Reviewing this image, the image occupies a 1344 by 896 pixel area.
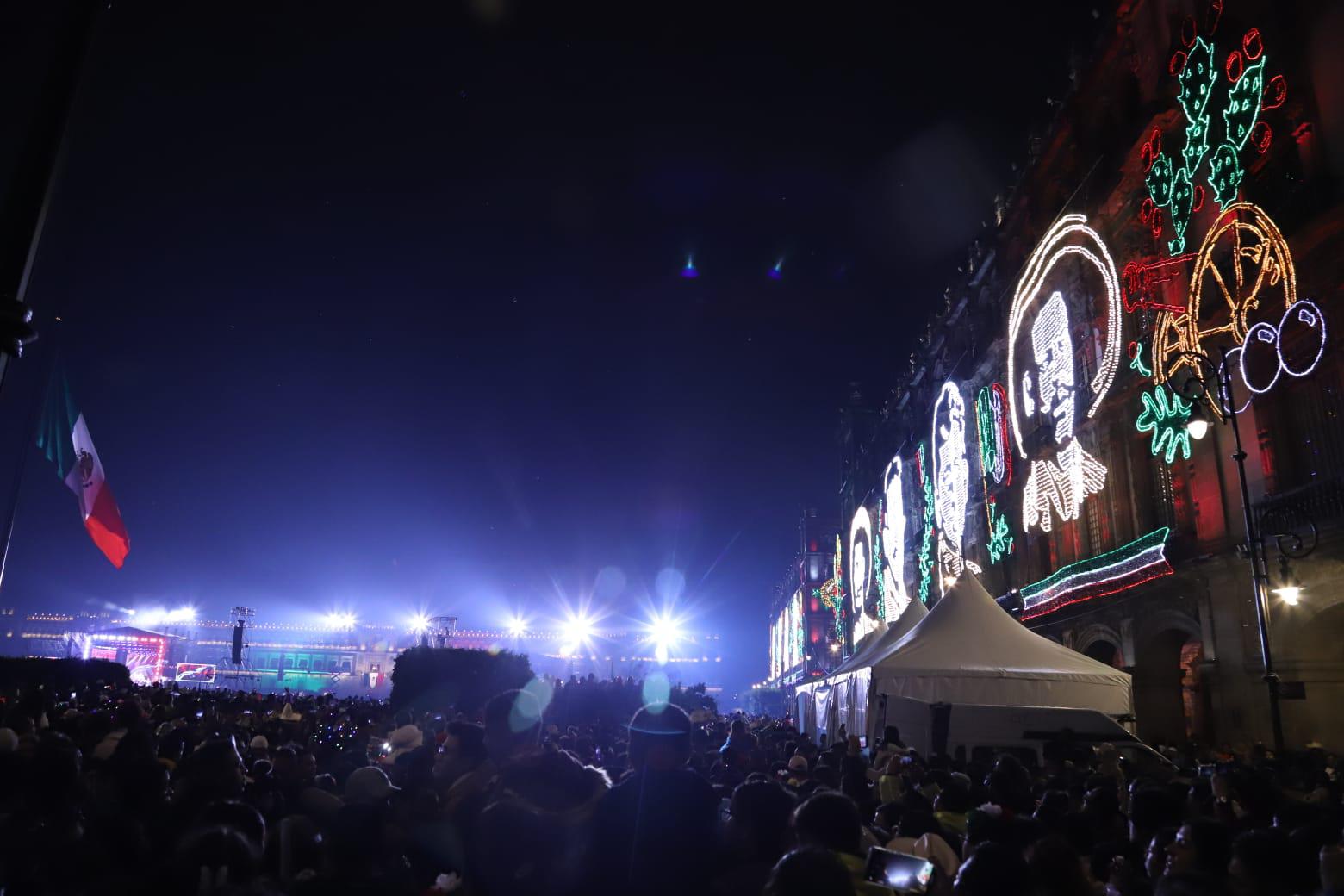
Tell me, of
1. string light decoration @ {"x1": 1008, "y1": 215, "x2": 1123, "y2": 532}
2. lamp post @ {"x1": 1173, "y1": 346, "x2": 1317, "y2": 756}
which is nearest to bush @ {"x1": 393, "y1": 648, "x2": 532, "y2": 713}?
string light decoration @ {"x1": 1008, "y1": 215, "x2": 1123, "y2": 532}

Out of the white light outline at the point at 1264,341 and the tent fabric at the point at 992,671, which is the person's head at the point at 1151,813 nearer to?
the tent fabric at the point at 992,671

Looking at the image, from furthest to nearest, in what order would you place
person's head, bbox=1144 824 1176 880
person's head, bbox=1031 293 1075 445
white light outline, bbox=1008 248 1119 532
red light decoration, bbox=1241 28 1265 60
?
1. person's head, bbox=1031 293 1075 445
2. white light outline, bbox=1008 248 1119 532
3. red light decoration, bbox=1241 28 1265 60
4. person's head, bbox=1144 824 1176 880

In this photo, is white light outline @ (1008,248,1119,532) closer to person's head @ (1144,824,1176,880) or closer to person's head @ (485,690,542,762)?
person's head @ (1144,824,1176,880)

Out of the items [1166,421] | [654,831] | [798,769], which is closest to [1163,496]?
[1166,421]

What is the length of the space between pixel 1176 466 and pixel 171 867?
23.0 metres

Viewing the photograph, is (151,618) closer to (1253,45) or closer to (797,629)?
(797,629)

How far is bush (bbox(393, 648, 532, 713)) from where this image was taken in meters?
38.2

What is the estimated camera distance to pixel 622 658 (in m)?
125

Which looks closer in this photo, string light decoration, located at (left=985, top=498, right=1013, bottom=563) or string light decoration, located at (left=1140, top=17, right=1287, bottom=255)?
string light decoration, located at (left=1140, top=17, right=1287, bottom=255)

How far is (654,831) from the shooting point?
445 cm

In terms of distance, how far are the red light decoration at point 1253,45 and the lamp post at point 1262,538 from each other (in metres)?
5.77

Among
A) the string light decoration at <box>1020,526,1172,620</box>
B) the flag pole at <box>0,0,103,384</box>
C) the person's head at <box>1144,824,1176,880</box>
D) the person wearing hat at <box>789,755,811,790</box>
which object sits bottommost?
the person wearing hat at <box>789,755,811,790</box>

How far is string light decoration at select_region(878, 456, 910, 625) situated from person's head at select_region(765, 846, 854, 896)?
42.9m

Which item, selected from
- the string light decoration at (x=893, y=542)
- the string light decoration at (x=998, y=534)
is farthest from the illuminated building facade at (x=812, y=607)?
the string light decoration at (x=998, y=534)
